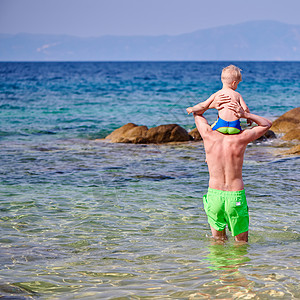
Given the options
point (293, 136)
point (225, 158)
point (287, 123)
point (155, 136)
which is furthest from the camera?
point (287, 123)

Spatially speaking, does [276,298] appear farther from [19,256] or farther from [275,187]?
[275,187]

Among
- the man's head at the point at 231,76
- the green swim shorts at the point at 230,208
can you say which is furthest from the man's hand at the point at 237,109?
the green swim shorts at the point at 230,208

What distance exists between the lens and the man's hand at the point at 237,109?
16.1 ft

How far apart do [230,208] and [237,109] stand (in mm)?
1094

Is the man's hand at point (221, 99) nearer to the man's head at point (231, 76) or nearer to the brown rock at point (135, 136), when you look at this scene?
the man's head at point (231, 76)

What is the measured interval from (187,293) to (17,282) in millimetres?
1785

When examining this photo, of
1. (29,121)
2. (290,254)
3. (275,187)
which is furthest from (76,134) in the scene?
(290,254)

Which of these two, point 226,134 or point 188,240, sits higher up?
point 226,134

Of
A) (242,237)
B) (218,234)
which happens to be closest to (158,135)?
(218,234)

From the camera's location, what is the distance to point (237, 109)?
4898 mm

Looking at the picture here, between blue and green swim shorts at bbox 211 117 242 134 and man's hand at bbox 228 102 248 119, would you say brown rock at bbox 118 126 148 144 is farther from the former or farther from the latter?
man's hand at bbox 228 102 248 119

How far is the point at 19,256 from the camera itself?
→ 574cm

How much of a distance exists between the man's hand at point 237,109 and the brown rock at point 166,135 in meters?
11.0

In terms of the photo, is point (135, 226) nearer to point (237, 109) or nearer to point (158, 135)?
point (237, 109)
